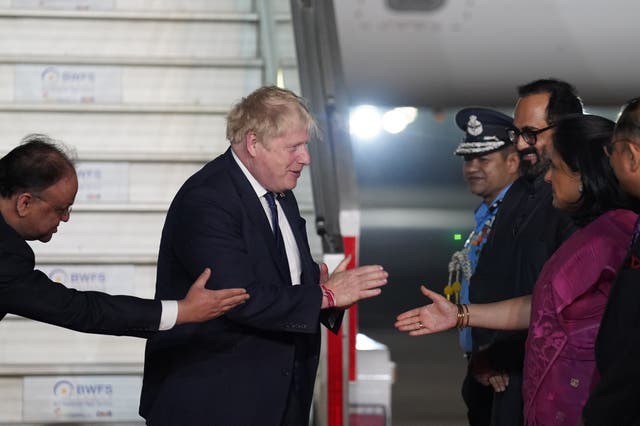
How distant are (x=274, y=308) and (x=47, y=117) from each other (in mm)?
2922

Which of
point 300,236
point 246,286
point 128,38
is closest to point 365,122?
point 128,38

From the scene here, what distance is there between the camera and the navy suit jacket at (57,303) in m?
2.78

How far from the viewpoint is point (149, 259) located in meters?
5.18

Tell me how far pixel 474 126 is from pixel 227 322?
149 cm

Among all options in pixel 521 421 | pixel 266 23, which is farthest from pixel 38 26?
pixel 521 421

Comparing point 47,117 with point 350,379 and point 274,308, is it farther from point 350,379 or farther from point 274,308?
point 274,308

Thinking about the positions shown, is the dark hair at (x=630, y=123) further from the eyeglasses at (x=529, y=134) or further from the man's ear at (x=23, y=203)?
the man's ear at (x=23, y=203)

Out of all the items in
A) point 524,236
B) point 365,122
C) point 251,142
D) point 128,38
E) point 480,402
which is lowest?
point 480,402

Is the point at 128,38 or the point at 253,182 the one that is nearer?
the point at 253,182

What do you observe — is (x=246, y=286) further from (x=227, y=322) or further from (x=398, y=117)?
(x=398, y=117)

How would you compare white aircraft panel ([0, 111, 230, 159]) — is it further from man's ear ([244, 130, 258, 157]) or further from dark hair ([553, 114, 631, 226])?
dark hair ([553, 114, 631, 226])

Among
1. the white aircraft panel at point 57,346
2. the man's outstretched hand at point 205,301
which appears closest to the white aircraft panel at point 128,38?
the white aircraft panel at point 57,346

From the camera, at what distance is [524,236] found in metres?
3.51

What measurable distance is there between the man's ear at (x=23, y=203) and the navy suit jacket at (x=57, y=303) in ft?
0.19
